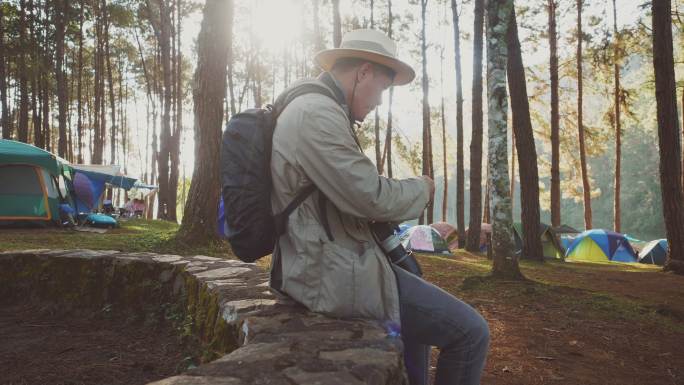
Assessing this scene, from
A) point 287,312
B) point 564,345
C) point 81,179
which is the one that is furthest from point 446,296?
point 81,179

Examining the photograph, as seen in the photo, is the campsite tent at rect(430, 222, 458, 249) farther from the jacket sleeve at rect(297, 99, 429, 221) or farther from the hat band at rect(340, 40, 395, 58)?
the jacket sleeve at rect(297, 99, 429, 221)

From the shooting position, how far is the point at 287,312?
2.22 m

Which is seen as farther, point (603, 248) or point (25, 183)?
point (603, 248)

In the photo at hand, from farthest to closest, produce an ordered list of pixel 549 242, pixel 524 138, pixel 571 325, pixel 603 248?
pixel 603 248, pixel 549 242, pixel 524 138, pixel 571 325

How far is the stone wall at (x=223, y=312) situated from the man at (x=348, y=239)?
0.17 meters

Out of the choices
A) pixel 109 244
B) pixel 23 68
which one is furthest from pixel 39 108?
pixel 109 244

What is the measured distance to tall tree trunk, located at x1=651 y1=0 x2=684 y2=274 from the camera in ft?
28.5

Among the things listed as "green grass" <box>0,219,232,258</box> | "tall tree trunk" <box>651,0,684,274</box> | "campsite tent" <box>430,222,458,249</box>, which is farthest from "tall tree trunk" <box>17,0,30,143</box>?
"tall tree trunk" <box>651,0,684,274</box>

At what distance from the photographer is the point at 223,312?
8.41ft

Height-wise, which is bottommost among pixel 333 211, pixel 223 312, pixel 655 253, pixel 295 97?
pixel 655 253

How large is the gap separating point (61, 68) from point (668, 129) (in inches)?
698

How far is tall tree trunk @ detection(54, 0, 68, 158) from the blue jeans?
16.7 m

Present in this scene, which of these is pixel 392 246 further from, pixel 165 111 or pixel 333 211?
pixel 165 111

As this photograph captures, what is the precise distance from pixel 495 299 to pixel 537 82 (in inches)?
592
